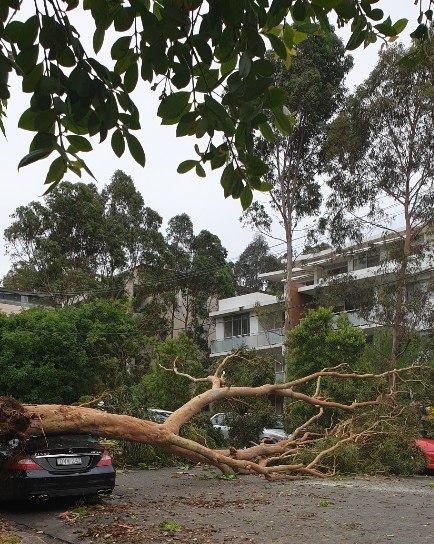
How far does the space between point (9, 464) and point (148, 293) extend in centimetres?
3169

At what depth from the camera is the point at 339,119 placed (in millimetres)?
27828

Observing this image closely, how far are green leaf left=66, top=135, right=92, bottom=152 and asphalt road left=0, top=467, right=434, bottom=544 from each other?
5501 mm

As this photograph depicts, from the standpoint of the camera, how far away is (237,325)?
42938 mm

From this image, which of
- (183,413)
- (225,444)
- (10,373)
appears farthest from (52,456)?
(10,373)

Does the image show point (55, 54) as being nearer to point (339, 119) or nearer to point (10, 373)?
point (10, 373)

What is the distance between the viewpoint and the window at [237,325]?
139 ft

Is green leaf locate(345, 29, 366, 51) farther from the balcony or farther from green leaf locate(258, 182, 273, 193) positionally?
the balcony

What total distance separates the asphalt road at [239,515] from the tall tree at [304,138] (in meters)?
18.2

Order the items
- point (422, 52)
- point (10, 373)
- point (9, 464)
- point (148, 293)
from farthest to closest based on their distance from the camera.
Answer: point (148, 293) → point (10, 373) → point (9, 464) → point (422, 52)

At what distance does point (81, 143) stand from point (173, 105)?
451 millimetres

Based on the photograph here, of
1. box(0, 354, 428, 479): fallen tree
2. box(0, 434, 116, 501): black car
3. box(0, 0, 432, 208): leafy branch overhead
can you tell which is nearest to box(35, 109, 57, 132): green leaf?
box(0, 0, 432, 208): leafy branch overhead

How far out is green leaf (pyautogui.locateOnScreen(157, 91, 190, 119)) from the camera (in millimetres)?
3185

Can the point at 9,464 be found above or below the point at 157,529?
above

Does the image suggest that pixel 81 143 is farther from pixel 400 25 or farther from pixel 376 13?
pixel 400 25
